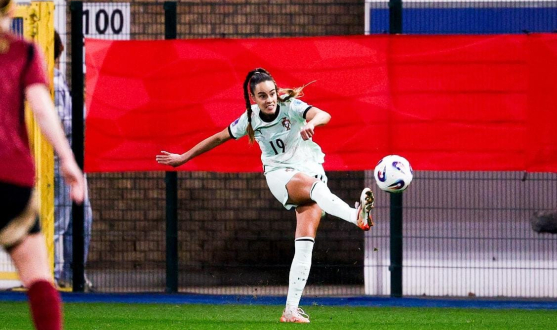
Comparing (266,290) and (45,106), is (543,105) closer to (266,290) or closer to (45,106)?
(266,290)

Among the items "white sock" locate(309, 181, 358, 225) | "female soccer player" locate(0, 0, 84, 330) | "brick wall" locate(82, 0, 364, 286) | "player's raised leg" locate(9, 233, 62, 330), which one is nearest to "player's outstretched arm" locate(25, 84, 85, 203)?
"female soccer player" locate(0, 0, 84, 330)

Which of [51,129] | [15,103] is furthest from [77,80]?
[51,129]

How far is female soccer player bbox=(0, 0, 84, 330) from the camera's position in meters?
3.73

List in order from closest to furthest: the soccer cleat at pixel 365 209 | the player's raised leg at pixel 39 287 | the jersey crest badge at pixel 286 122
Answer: the player's raised leg at pixel 39 287 → the soccer cleat at pixel 365 209 → the jersey crest badge at pixel 286 122

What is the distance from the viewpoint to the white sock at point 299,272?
7.28 m

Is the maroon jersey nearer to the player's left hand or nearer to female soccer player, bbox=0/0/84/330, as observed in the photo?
female soccer player, bbox=0/0/84/330

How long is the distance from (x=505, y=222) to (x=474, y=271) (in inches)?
22.6

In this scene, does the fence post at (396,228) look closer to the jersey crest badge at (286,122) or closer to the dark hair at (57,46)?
the jersey crest badge at (286,122)

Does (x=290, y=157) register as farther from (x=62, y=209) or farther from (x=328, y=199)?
(x=62, y=209)

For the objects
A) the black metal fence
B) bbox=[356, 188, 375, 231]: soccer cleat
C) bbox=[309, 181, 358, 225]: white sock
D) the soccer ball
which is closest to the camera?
bbox=[356, 188, 375, 231]: soccer cleat

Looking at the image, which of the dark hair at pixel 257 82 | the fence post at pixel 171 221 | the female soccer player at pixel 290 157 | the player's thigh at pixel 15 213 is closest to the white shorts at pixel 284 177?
the female soccer player at pixel 290 157

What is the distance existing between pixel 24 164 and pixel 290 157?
12.7ft

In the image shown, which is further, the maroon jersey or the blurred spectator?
the blurred spectator

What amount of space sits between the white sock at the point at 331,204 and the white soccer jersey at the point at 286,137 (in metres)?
0.33
